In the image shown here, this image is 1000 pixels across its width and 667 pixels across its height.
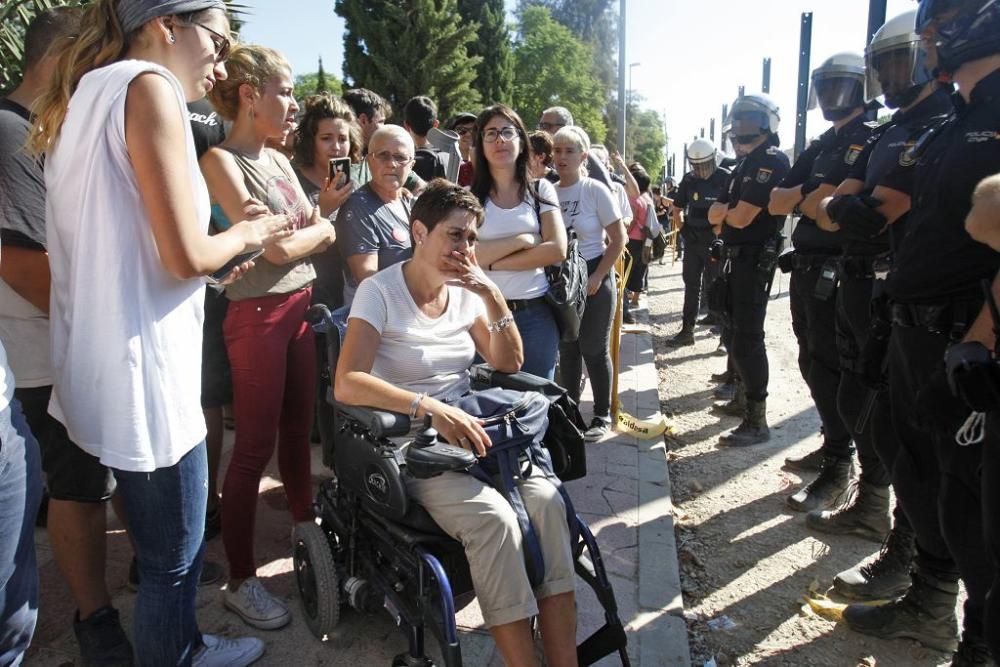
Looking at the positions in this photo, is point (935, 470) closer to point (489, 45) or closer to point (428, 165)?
point (428, 165)

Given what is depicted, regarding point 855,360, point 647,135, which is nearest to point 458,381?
point 855,360

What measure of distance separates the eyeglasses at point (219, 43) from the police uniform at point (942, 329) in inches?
88.9

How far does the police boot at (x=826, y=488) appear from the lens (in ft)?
Result: 12.4

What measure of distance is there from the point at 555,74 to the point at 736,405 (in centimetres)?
5494

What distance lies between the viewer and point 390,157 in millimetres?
3209

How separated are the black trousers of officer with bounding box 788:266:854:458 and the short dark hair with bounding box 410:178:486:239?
2204 millimetres

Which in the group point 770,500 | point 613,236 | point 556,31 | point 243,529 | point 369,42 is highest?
point 556,31

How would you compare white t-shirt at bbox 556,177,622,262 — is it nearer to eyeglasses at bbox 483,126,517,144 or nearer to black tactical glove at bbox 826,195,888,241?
eyeglasses at bbox 483,126,517,144

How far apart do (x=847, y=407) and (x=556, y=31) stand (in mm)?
59565

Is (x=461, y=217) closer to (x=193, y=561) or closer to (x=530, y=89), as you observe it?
(x=193, y=561)

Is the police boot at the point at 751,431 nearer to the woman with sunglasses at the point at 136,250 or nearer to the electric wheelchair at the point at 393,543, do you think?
the electric wheelchair at the point at 393,543

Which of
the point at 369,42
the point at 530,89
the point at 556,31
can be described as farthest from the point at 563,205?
the point at 556,31

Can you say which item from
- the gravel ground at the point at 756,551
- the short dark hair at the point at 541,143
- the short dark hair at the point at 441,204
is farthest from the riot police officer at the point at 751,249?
the short dark hair at the point at 441,204

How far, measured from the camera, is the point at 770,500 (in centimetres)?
397
